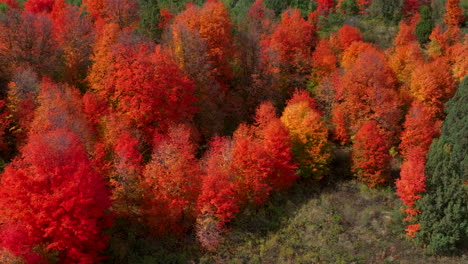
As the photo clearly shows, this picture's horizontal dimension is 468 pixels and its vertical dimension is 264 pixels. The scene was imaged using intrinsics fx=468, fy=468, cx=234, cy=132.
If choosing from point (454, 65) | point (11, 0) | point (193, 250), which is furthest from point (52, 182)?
point (454, 65)

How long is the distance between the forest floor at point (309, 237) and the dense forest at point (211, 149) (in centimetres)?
16

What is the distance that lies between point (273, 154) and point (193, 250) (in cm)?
1268

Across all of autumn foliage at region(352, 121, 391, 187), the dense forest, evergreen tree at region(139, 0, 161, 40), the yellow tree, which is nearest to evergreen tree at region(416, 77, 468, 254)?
the dense forest

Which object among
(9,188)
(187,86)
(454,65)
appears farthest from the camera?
(454,65)

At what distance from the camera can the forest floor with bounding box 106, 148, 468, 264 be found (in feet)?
134

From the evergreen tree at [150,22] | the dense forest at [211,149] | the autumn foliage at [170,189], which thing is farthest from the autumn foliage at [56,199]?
the evergreen tree at [150,22]

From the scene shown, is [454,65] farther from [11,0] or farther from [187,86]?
[11,0]

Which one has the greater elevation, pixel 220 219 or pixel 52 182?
pixel 52 182

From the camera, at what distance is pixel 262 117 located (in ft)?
172

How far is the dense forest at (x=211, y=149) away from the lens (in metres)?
36.0

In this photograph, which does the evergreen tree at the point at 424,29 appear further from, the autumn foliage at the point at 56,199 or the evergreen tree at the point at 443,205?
the autumn foliage at the point at 56,199

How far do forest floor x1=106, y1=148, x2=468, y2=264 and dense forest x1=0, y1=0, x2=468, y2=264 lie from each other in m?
0.16

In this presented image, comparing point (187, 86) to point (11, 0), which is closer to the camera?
point (187, 86)

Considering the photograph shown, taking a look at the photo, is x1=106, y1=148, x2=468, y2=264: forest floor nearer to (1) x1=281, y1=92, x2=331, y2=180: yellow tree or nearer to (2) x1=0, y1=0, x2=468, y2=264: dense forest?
(2) x1=0, y1=0, x2=468, y2=264: dense forest
